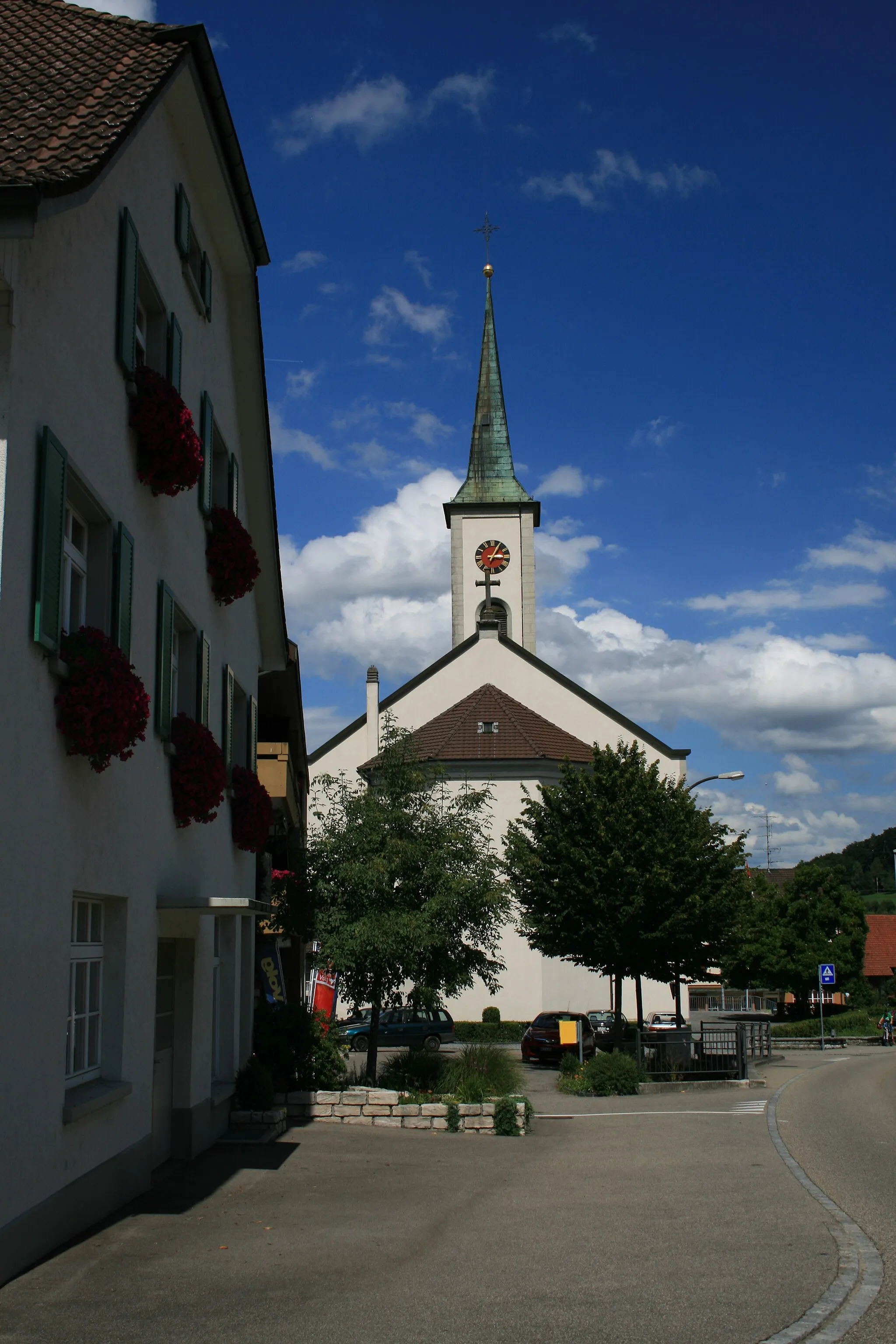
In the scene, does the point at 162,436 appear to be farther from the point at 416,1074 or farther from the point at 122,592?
the point at 416,1074

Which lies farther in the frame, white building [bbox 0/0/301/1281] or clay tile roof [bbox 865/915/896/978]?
clay tile roof [bbox 865/915/896/978]

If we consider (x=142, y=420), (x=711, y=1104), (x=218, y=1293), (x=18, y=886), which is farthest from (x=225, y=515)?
(x=711, y=1104)

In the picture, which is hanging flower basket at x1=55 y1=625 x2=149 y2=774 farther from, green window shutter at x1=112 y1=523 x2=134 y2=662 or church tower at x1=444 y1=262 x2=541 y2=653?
church tower at x1=444 y1=262 x2=541 y2=653

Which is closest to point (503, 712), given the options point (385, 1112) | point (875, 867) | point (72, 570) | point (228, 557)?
point (385, 1112)

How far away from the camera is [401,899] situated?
17438mm

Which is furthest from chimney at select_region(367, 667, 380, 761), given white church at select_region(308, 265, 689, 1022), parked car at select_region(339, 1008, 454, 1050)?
parked car at select_region(339, 1008, 454, 1050)

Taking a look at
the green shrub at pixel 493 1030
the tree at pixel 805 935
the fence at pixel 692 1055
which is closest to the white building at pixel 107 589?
the fence at pixel 692 1055

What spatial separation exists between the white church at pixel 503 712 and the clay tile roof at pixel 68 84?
847 inches

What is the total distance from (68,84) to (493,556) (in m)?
45.1

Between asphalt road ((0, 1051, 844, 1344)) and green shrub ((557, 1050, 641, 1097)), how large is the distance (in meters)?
7.93

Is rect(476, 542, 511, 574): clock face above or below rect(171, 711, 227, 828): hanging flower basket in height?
above

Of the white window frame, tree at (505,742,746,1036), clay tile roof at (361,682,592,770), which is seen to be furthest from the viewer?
clay tile roof at (361,682,592,770)

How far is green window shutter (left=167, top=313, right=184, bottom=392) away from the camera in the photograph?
1062 centimetres

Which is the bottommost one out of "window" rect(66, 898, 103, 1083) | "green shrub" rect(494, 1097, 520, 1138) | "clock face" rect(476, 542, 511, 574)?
"green shrub" rect(494, 1097, 520, 1138)
